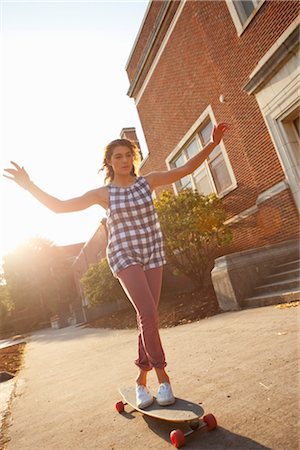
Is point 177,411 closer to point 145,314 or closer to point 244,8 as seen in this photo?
point 145,314

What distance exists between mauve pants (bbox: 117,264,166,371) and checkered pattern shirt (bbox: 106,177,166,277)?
8 centimetres

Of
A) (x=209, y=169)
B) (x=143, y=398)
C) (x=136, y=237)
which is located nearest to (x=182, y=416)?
(x=143, y=398)

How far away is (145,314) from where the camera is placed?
220cm

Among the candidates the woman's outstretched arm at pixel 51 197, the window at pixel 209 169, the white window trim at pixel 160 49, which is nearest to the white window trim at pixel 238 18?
the white window trim at pixel 160 49

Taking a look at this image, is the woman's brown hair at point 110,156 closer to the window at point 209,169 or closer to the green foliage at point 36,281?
the window at point 209,169

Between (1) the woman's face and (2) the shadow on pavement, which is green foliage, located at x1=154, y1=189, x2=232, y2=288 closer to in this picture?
(1) the woman's face

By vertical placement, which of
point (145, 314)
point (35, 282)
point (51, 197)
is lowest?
point (145, 314)

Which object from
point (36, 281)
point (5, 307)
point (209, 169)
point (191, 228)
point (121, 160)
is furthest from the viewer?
point (5, 307)

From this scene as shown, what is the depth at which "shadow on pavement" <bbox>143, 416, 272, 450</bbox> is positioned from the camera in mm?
1579

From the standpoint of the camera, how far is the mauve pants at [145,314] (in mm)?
2186

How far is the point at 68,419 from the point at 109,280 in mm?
10477

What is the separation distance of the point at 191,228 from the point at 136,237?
22.2 feet

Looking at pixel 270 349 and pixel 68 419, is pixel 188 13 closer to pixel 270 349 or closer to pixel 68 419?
pixel 270 349

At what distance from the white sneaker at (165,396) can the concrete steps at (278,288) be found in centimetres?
378
